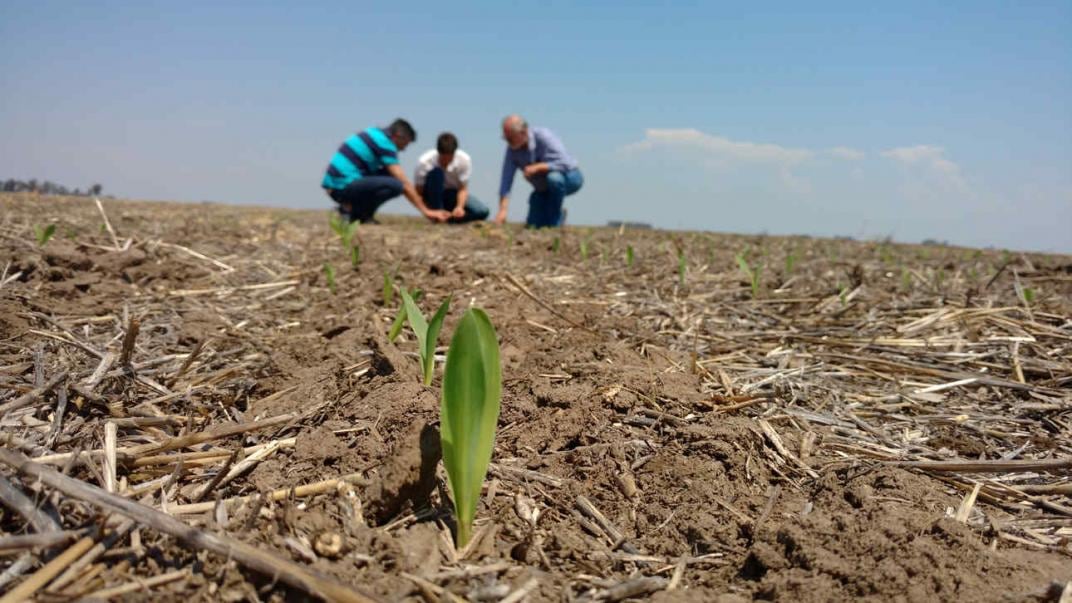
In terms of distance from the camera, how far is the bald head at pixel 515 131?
28.1ft

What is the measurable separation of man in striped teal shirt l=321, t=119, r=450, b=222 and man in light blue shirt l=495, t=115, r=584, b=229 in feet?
4.16

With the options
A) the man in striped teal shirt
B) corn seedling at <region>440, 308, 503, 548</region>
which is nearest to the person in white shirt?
the man in striped teal shirt

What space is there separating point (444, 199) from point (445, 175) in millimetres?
653

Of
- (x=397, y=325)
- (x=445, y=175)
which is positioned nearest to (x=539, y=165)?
(x=445, y=175)

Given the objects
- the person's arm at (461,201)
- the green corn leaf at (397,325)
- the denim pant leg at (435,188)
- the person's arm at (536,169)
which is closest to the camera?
the green corn leaf at (397,325)

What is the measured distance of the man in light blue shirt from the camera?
8.69m

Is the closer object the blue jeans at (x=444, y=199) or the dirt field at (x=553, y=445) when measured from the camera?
the dirt field at (x=553, y=445)

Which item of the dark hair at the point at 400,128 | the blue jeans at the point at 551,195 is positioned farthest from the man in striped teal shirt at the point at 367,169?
the blue jeans at the point at 551,195

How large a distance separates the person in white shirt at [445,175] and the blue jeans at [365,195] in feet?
2.88

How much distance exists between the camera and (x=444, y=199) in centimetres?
966

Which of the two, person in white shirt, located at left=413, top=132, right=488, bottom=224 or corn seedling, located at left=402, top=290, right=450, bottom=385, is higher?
person in white shirt, located at left=413, top=132, right=488, bottom=224

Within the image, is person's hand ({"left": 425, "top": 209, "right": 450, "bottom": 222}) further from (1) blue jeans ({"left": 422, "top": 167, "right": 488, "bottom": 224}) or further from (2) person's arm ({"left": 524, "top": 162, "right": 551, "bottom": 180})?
(2) person's arm ({"left": 524, "top": 162, "right": 551, "bottom": 180})

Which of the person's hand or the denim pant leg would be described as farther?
the denim pant leg

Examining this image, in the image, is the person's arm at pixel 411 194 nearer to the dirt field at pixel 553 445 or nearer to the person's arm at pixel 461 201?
the person's arm at pixel 461 201
